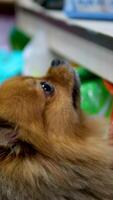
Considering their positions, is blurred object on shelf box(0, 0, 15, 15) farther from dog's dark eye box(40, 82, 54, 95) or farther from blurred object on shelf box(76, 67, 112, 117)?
dog's dark eye box(40, 82, 54, 95)

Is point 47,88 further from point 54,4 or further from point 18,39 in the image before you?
point 18,39

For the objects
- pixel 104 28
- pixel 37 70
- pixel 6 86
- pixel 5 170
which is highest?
pixel 104 28

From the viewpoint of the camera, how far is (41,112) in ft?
3.95

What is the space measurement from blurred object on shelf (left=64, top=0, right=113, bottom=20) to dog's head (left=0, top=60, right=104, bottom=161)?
380 millimetres

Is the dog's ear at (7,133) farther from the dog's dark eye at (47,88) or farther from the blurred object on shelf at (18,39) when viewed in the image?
the blurred object on shelf at (18,39)

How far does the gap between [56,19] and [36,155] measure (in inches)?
43.3

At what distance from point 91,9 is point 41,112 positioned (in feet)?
2.33

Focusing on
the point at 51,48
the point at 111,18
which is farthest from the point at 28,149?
the point at 51,48

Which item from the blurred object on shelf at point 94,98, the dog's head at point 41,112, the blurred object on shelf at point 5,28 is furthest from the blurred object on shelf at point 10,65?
the dog's head at point 41,112

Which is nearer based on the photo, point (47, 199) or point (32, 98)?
point (47, 199)

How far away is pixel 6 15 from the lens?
11.9ft

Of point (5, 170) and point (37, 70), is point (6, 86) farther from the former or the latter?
point (37, 70)

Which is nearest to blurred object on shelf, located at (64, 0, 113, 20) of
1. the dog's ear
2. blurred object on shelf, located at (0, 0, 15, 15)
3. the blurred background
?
the blurred background

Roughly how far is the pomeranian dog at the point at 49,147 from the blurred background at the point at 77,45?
23 cm
